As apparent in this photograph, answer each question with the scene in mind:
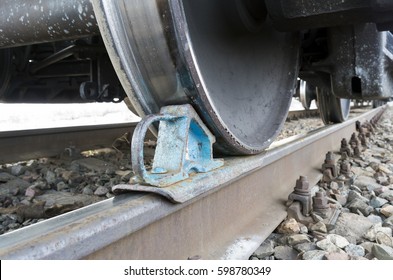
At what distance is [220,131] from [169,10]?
1.49 feet

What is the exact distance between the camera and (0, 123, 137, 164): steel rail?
8.97ft

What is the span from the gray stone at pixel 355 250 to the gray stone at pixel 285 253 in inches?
7.2

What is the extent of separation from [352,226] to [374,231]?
0.36 feet

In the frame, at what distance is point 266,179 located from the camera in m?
1.71

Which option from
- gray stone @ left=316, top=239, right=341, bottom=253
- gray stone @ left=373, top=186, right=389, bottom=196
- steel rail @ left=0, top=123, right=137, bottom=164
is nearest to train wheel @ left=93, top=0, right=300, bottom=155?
gray stone @ left=316, top=239, right=341, bottom=253

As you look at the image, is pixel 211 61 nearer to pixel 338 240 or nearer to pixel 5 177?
pixel 338 240

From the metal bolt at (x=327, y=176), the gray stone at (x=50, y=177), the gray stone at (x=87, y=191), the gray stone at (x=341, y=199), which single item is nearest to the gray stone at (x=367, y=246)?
the gray stone at (x=341, y=199)

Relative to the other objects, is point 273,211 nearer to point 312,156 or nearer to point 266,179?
point 266,179

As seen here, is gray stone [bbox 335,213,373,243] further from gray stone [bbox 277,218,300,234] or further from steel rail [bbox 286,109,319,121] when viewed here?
steel rail [bbox 286,109,319,121]

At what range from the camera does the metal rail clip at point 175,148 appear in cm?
103

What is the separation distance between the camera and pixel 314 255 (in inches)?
48.6

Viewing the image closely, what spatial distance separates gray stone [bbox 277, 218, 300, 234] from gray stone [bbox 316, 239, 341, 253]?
5.7 inches

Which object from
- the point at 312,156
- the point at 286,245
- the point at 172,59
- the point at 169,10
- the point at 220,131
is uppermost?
the point at 169,10
